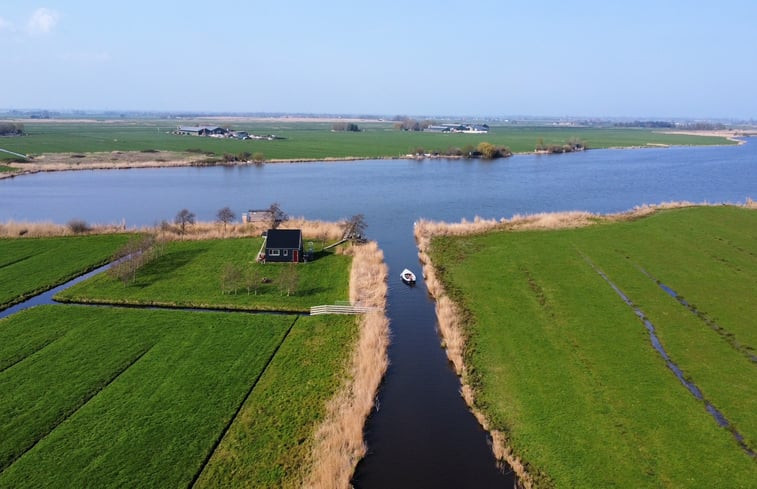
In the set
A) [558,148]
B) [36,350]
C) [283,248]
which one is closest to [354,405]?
[36,350]

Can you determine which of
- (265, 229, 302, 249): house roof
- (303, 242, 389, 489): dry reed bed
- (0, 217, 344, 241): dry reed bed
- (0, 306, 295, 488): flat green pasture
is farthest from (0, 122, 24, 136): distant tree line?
(303, 242, 389, 489): dry reed bed

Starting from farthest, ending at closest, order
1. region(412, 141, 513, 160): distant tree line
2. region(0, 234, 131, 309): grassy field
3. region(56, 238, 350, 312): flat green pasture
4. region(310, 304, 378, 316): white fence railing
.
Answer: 1. region(412, 141, 513, 160): distant tree line
2. region(0, 234, 131, 309): grassy field
3. region(56, 238, 350, 312): flat green pasture
4. region(310, 304, 378, 316): white fence railing

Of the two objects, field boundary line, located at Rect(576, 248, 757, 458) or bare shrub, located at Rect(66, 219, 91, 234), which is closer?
field boundary line, located at Rect(576, 248, 757, 458)

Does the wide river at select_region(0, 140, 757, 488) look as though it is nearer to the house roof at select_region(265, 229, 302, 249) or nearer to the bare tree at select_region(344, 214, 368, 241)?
the bare tree at select_region(344, 214, 368, 241)

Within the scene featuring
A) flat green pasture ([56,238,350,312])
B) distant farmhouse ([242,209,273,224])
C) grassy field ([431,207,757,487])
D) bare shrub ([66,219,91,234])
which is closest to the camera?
grassy field ([431,207,757,487])

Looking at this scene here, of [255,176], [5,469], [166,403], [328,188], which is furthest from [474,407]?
→ [255,176]

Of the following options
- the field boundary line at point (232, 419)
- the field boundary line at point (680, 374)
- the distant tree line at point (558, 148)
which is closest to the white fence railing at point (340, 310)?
the field boundary line at point (232, 419)
